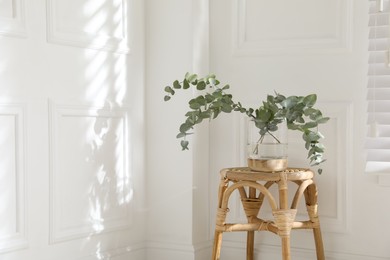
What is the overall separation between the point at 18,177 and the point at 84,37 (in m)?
0.64

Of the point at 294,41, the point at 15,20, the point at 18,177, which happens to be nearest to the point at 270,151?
the point at 294,41

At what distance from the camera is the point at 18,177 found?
2.28m

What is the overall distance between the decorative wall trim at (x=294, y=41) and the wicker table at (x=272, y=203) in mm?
548

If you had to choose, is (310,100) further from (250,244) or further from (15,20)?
(15,20)

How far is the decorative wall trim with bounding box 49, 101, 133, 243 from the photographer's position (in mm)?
2434

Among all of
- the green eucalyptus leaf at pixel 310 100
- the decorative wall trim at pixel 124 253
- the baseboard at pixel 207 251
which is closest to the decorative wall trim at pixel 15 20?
the decorative wall trim at pixel 124 253

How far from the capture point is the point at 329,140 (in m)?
2.68

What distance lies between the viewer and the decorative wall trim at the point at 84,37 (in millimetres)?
2398

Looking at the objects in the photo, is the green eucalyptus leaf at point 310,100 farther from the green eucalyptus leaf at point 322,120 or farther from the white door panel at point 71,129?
the white door panel at point 71,129

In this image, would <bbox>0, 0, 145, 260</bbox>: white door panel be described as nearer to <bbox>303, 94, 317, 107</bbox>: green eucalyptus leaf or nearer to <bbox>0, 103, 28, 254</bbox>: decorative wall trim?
<bbox>0, 103, 28, 254</bbox>: decorative wall trim

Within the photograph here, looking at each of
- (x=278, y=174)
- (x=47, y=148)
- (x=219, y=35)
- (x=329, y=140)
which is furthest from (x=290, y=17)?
(x=47, y=148)

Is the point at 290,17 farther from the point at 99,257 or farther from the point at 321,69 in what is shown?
the point at 99,257

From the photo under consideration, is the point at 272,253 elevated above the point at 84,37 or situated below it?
below

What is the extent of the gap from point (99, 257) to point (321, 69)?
1.22m
